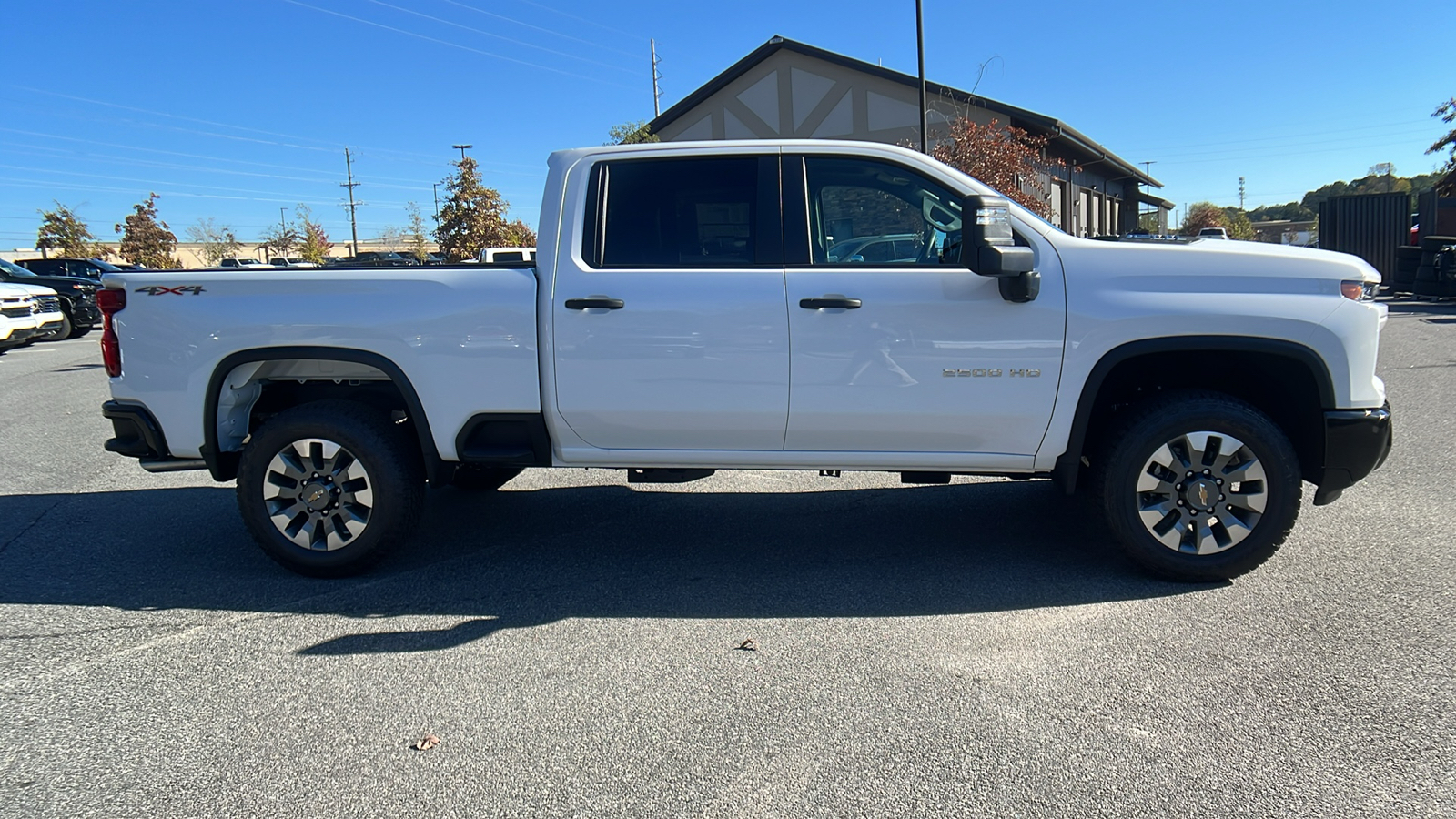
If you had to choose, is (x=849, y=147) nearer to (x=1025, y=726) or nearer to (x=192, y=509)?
(x=1025, y=726)

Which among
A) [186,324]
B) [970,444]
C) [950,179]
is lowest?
[970,444]

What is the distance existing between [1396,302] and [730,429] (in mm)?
24446

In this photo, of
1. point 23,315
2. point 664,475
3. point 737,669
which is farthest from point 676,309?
point 23,315

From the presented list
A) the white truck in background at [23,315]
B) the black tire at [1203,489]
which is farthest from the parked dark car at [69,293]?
the black tire at [1203,489]

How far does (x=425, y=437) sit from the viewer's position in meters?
4.75

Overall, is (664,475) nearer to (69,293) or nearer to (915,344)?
(915,344)

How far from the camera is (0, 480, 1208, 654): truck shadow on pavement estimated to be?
442 cm

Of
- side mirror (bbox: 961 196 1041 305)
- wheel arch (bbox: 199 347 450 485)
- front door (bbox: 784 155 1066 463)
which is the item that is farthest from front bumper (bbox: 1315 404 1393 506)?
wheel arch (bbox: 199 347 450 485)

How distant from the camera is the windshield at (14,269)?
21.8 meters

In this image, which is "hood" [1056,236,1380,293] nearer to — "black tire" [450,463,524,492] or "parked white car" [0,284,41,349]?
"black tire" [450,463,524,492]

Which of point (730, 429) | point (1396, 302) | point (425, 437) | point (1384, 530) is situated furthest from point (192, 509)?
point (1396, 302)

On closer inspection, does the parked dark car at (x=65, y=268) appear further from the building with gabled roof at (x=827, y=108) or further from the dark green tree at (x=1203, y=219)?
the dark green tree at (x=1203, y=219)

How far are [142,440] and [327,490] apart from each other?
1.00m

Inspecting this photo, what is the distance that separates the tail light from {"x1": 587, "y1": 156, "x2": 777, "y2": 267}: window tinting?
2348 millimetres
